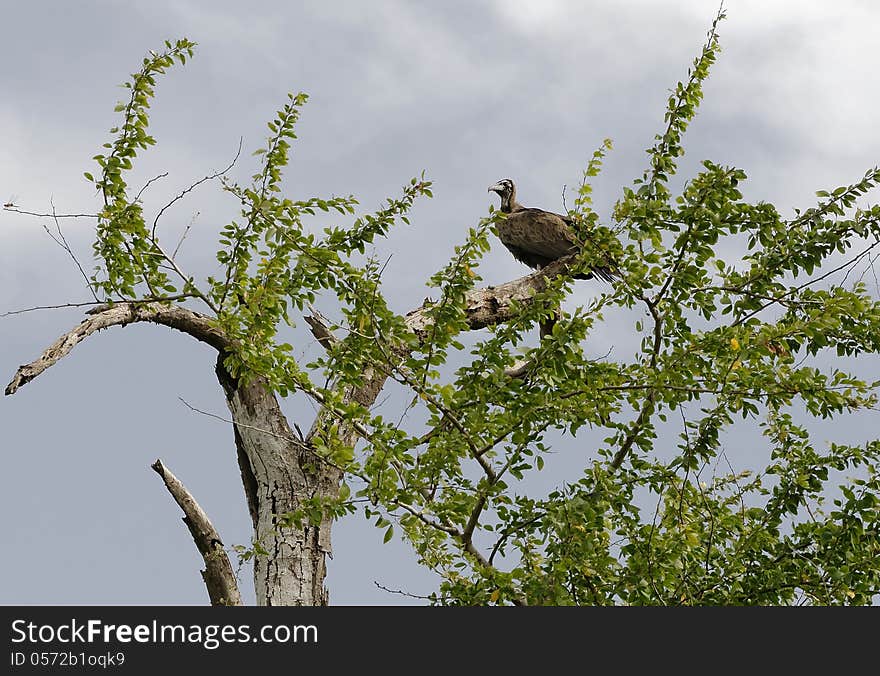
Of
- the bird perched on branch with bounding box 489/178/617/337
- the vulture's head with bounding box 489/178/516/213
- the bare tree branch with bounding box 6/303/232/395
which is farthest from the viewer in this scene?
the vulture's head with bounding box 489/178/516/213

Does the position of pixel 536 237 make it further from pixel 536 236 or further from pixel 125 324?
pixel 125 324

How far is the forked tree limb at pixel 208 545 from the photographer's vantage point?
316 inches

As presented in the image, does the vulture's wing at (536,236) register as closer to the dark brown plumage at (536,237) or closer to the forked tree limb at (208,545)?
the dark brown plumage at (536,237)

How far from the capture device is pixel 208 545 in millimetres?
8086

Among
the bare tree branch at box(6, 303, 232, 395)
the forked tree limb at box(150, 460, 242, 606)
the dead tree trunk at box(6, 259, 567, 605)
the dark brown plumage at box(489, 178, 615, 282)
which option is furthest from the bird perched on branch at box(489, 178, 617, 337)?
the forked tree limb at box(150, 460, 242, 606)

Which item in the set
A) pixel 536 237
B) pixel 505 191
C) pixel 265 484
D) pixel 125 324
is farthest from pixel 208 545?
pixel 505 191

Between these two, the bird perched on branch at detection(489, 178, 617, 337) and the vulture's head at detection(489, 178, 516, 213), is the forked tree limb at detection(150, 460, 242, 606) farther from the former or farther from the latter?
the vulture's head at detection(489, 178, 516, 213)

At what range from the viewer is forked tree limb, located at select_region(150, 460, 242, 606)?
26.3 feet

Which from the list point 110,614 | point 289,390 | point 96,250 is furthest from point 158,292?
point 110,614

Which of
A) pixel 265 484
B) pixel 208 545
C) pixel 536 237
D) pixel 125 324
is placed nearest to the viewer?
pixel 125 324

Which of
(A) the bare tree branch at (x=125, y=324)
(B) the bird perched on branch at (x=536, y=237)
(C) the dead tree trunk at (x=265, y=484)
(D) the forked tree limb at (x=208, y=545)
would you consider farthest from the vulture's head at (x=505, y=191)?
(D) the forked tree limb at (x=208, y=545)

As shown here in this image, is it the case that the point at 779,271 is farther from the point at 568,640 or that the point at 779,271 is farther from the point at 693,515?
the point at 568,640

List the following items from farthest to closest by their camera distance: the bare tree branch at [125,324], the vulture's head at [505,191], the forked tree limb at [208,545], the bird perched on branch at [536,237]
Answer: the vulture's head at [505,191] → the bird perched on branch at [536,237] → the forked tree limb at [208,545] → the bare tree branch at [125,324]

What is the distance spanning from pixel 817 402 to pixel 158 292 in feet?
15.9
